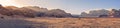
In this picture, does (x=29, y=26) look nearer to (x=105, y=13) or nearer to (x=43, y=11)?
(x=43, y=11)

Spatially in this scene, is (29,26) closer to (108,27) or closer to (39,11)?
(108,27)

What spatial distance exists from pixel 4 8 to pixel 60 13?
398 inches

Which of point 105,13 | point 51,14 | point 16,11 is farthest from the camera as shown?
point 105,13

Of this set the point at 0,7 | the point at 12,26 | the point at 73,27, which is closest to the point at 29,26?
the point at 12,26

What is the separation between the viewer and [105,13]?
172ft

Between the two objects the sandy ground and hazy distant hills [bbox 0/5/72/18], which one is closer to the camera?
the sandy ground

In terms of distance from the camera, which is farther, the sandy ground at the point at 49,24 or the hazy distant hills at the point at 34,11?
the hazy distant hills at the point at 34,11

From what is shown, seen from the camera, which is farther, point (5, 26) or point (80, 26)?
point (80, 26)

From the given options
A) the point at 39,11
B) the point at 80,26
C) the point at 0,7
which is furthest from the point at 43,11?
the point at 80,26

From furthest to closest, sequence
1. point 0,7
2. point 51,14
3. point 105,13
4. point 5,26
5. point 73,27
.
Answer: point 105,13
point 51,14
point 0,7
point 73,27
point 5,26

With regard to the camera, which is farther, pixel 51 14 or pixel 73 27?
pixel 51 14

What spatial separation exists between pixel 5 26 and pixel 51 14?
2428 cm

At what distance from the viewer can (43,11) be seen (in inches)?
1827

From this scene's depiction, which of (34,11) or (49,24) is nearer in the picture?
(49,24)
